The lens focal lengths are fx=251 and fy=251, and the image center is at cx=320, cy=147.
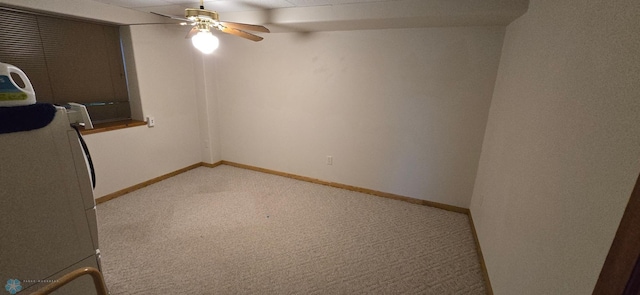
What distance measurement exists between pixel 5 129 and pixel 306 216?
2.19 m

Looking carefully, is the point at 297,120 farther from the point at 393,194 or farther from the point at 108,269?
the point at 108,269

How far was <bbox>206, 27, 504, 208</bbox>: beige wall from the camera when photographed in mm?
2580

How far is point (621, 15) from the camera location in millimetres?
832

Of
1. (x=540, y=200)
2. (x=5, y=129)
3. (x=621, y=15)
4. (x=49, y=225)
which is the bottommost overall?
(x=49, y=225)

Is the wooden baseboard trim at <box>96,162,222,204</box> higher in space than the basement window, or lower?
lower

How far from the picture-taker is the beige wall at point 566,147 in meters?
0.77

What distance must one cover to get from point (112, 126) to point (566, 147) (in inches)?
153

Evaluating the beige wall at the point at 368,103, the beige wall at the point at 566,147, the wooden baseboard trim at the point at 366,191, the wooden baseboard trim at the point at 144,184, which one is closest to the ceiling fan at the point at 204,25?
the beige wall at the point at 368,103

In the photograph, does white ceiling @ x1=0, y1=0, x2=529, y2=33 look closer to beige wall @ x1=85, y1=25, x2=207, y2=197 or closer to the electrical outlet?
beige wall @ x1=85, y1=25, x2=207, y2=197

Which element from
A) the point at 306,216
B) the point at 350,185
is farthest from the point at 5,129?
the point at 350,185

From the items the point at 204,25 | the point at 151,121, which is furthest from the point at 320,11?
the point at 151,121

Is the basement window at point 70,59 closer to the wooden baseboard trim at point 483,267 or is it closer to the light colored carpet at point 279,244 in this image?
the light colored carpet at point 279,244

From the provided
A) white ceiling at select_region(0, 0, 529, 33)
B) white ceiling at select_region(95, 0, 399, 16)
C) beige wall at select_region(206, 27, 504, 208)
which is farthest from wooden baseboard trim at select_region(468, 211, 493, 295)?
white ceiling at select_region(95, 0, 399, 16)

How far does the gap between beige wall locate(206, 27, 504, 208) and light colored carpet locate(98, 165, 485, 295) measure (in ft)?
Answer: 1.36
